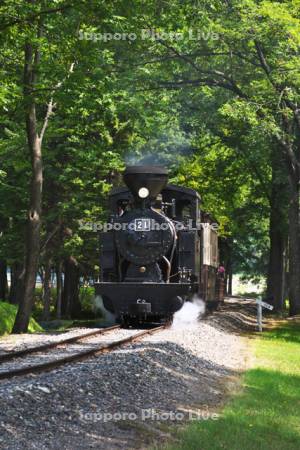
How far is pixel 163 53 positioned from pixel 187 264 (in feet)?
32.3

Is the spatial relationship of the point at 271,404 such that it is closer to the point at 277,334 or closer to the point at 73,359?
the point at 73,359

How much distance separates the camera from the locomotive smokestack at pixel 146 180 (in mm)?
19431

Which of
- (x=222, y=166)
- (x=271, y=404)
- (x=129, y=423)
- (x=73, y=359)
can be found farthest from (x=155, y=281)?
(x=222, y=166)

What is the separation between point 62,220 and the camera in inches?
1168

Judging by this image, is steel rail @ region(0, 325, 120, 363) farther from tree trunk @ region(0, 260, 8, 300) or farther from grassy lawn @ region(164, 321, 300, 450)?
tree trunk @ region(0, 260, 8, 300)

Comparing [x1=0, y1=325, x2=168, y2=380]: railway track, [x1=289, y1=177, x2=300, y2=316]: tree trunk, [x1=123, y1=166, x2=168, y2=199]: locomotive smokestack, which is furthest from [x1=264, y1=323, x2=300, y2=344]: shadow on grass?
[x1=123, y1=166, x2=168, y2=199]: locomotive smokestack

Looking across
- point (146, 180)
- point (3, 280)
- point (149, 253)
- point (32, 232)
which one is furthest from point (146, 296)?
point (3, 280)

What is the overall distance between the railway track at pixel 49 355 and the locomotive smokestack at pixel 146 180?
3705 mm

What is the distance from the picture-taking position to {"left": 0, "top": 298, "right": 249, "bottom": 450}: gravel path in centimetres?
745


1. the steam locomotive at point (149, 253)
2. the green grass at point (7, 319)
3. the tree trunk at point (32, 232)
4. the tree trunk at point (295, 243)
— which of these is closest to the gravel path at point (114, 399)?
the steam locomotive at point (149, 253)

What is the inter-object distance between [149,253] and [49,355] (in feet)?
20.5

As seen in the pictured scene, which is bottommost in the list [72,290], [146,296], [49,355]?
[49,355]

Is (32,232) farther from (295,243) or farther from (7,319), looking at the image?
(295,243)

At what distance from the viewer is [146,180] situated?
764 inches
